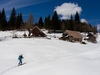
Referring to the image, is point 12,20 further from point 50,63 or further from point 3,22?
point 50,63

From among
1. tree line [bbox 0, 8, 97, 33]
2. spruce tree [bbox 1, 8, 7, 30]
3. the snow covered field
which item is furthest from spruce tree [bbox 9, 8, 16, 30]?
the snow covered field

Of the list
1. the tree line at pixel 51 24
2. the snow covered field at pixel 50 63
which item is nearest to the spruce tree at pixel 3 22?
the tree line at pixel 51 24

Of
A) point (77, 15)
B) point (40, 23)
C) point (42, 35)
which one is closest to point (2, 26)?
point (40, 23)

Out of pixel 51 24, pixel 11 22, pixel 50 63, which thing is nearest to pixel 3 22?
pixel 11 22

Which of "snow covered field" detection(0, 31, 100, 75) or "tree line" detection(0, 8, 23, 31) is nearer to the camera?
"snow covered field" detection(0, 31, 100, 75)

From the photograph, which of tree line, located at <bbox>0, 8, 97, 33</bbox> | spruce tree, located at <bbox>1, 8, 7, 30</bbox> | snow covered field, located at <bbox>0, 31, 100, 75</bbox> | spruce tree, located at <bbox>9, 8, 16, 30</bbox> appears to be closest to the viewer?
snow covered field, located at <bbox>0, 31, 100, 75</bbox>

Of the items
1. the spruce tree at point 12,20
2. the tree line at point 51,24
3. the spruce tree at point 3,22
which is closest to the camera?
the tree line at point 51,24

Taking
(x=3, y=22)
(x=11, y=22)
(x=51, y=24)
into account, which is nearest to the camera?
(x=51, y=24)

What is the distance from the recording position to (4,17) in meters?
56.6

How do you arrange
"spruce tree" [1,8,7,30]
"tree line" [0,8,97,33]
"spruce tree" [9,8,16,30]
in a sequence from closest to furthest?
"tree line" [0,8,97,33], "spruce tree" [1,8,7,30], "spruce tree" [9,8,16,30]

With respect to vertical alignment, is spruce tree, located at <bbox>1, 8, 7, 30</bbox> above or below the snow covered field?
above

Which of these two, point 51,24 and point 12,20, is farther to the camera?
point 12,20

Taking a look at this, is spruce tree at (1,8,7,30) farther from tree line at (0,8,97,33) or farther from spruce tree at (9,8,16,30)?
spruce tree at (9,8,16,30)

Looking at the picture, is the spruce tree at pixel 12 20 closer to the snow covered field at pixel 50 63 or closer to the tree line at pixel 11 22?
the tree line at pixel 11 22
